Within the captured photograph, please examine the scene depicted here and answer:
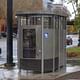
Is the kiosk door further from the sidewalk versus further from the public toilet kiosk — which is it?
the sidewalk

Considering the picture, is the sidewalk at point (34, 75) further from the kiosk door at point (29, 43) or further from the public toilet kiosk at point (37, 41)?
the kiosk door at point (29, 43)

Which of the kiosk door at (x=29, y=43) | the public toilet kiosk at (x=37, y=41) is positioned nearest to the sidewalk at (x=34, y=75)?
the public toilet kiosk at (x=37, y=41)

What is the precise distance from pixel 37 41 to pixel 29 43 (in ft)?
1.25

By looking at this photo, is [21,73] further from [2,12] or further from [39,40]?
[2,12]

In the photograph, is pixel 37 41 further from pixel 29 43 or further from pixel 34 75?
pixel 34 75

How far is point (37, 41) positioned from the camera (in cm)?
1652

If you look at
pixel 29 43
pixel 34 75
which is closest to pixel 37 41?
pixel 29 43

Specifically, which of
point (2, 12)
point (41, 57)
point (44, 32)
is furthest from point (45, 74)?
point (2, 12)

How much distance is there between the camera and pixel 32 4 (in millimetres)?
71312

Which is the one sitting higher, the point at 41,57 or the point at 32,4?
the point at 32,4

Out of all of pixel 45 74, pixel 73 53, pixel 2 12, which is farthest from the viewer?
pixel 2 12

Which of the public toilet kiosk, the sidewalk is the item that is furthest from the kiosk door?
the sidewalk

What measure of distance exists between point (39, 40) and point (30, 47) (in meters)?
0.51

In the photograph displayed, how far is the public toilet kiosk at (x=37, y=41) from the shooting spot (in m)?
16.5
